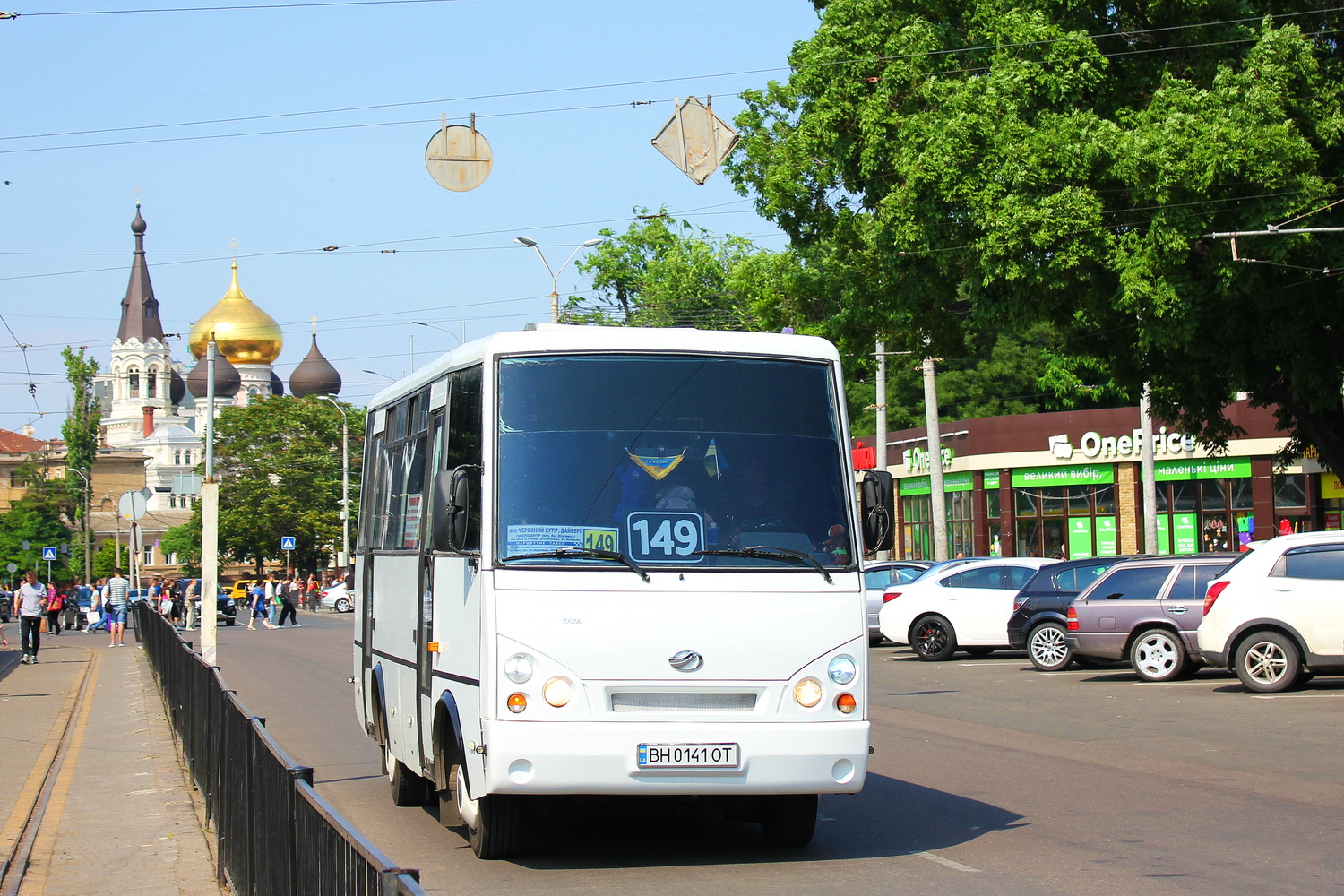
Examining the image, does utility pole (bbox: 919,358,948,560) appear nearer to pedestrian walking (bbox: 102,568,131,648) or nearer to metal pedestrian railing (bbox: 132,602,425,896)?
pedestrian walking (bbox: 102,568,131,648)

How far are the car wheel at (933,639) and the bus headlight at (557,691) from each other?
17.4 m

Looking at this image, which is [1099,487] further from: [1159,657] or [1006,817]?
[1006,817]

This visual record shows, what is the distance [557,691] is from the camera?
7.80 meters

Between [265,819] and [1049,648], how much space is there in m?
16.9

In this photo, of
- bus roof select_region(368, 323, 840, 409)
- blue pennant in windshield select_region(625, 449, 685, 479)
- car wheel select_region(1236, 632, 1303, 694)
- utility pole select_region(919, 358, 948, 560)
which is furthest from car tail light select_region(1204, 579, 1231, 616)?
utility pole select_region(919, 358, 948, 560)

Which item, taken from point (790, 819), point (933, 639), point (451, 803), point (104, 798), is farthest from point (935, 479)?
point (790, 819)

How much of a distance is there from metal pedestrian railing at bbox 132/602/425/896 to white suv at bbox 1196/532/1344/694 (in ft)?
35.7

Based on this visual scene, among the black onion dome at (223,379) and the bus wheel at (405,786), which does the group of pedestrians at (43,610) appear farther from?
the black onion dome at (223,379)

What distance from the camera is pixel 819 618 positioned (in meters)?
8.08

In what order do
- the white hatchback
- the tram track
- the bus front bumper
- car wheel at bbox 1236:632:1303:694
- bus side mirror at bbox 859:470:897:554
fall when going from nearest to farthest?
the bus front bumper, bus side mirror at bbox 859:470:897:554, the tram track, car wheel at bbox 1236:632:1303:694, the white hatchback

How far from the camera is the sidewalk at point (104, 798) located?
864 centimetres

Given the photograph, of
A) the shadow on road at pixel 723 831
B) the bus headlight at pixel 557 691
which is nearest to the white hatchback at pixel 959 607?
the shadow on road at pixel 723 831

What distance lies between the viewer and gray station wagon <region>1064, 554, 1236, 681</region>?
19.2m

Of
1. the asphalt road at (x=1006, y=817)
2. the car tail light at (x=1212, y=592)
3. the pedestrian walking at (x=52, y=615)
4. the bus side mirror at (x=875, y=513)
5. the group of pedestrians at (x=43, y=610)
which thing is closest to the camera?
the asphalt road at (x=1006, y=817)
